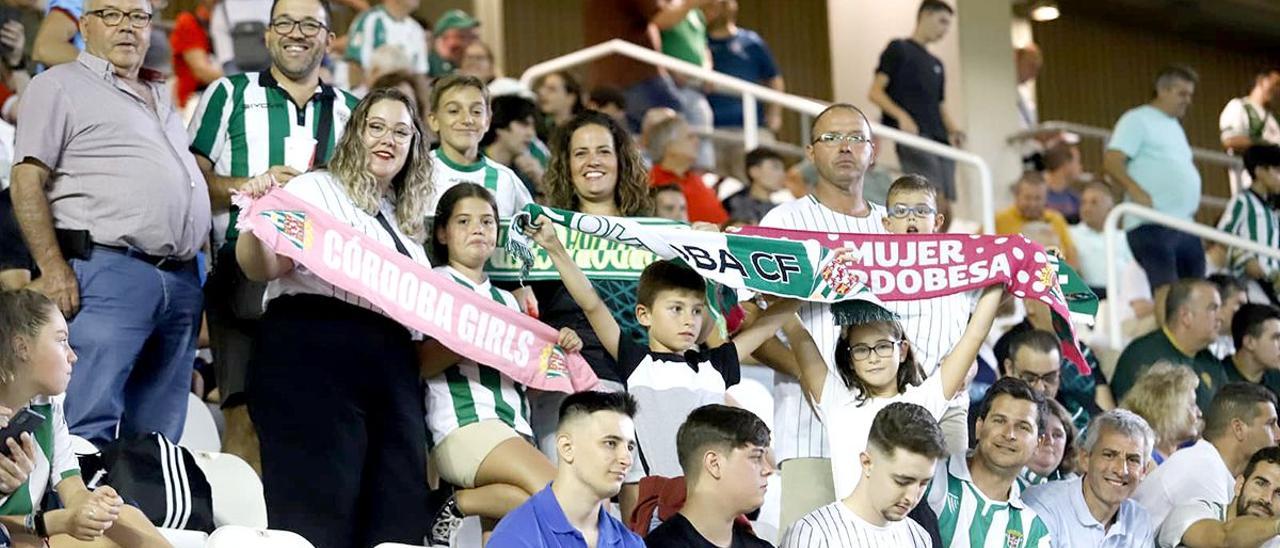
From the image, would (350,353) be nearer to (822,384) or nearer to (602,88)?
(822,384)

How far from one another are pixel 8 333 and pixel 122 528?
0.51 m

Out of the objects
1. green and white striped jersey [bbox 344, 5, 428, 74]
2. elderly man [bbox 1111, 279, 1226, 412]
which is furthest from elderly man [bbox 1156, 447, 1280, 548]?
green and white striped jersey [bbox 344, 5, 428, 74]

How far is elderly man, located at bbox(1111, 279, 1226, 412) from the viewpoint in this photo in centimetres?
845

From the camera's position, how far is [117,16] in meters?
5.87

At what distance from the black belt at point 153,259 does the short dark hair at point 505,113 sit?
2293 millimetres

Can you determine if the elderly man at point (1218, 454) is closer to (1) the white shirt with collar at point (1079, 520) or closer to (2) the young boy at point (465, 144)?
(1) the white shirt with collar at point (1079, 520)

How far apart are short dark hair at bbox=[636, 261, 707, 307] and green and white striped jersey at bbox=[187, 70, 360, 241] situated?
40.8 inches

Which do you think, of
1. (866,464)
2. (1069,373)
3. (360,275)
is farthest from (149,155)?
(1069,373)

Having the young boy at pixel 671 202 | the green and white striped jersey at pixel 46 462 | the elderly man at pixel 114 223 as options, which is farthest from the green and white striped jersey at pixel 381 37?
the green and white striped jersey at pixel 46 462

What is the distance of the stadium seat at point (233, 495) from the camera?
5605 millimetres

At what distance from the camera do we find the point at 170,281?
5.77m

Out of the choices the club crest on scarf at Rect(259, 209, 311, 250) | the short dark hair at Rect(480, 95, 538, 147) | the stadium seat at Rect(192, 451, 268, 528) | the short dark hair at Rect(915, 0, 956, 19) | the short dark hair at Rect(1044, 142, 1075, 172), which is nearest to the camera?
the club crest on scarf at Rect(259, 209, 311, 250)

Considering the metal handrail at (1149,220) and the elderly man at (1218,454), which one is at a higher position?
the metal handrail at (1149,220)

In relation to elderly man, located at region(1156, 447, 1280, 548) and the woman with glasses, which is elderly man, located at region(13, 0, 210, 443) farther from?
elderly man, located at region(1156, 447, 1280, 548)
